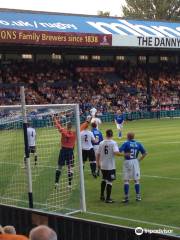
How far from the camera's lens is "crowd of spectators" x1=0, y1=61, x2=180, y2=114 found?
48125mm

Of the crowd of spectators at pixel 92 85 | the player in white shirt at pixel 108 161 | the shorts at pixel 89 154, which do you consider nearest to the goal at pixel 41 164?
the player in white shirt at pixel 108 161

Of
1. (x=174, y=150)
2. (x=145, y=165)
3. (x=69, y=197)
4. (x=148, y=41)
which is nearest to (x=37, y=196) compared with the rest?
(x=69, y=197)

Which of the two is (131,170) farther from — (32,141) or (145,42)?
(145,42)

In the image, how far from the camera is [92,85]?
175ft

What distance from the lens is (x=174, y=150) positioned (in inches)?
970

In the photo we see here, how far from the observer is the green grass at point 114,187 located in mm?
12727

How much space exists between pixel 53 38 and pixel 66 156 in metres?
28.0

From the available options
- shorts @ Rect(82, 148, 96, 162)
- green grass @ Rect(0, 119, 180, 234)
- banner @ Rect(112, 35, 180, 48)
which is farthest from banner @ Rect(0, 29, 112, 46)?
shorts @ Rect(82, 148, 96, 162)

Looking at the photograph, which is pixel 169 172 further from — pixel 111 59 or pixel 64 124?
pixel 111 59

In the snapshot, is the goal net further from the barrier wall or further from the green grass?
the barrier wall

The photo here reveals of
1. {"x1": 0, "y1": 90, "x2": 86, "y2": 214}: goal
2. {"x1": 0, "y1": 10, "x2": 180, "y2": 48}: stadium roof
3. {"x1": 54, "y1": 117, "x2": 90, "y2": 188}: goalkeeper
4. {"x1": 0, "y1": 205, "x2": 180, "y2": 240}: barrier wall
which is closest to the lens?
{"x1": 0, "y1": 205, "x2": 180, "y2": 240}: barrier wall

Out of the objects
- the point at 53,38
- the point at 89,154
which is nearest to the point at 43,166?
the point at 89,154

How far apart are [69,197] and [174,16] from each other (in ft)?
282

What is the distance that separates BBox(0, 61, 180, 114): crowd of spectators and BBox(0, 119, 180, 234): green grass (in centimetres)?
2566
